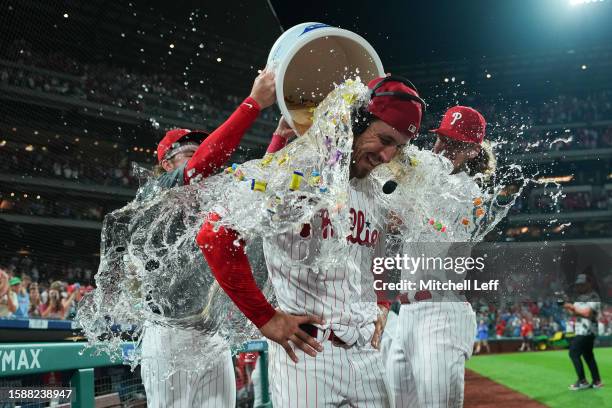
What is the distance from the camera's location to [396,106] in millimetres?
1979

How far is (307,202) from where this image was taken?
1.79 meters

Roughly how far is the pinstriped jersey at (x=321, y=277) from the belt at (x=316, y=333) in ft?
0.04

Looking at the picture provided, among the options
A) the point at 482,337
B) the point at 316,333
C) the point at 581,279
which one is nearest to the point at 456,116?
the point at 316,333

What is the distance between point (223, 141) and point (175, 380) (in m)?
1.27

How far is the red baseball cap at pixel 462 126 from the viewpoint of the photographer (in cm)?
325

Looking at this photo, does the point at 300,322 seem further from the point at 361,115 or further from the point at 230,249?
the point at 361,115

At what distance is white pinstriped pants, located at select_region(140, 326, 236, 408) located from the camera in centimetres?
292

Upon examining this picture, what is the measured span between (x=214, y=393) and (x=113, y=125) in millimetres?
15141

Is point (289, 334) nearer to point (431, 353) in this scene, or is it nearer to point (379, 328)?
point (379, 328)

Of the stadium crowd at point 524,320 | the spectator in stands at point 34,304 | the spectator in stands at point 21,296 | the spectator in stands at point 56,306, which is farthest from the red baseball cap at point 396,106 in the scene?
the stadium crowd at point 524,320

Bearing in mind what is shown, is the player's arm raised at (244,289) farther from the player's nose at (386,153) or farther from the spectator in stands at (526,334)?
the spectator in stands at (526,334)

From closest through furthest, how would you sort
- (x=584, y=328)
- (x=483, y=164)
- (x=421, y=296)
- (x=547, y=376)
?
1. (x=421, y=296)
2. (x=483, y=164)
3. (x=584, y=328)
4. (x=547, y=376)

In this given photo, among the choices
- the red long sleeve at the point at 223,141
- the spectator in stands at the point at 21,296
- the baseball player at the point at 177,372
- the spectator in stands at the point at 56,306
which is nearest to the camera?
the red long sleeve at the point at 223,141

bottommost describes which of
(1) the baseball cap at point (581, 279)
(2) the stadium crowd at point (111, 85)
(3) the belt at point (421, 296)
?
(1) the baseball cap at point (581, 279)
